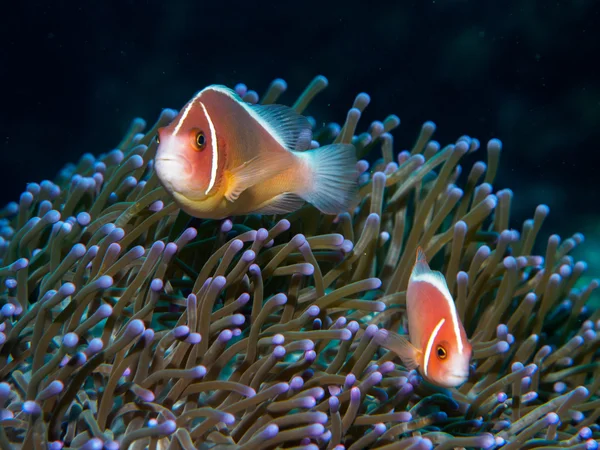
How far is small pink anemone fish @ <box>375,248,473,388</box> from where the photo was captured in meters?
1.44

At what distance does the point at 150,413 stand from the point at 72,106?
5776 millimetres

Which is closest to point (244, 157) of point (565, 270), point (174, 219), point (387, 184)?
point (174, 219)

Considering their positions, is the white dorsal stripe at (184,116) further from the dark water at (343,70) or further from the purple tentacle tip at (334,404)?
the dark water at (343,70)

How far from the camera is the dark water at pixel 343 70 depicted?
14.9 ft

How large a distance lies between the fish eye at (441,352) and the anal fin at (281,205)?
0.62 m

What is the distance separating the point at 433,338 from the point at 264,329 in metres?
0.56

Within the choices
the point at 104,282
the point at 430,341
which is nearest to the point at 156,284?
the point at 104,282

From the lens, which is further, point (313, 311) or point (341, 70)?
point (341, 70)

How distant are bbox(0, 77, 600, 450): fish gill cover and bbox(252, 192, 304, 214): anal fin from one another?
0.04 m

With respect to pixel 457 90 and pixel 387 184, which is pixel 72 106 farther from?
pixel 387 184

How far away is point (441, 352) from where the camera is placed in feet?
4.83

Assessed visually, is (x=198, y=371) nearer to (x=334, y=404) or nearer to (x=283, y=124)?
(x=334, y=404)

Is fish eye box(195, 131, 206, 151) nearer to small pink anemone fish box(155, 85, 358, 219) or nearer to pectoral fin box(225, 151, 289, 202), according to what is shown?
small pink anemone fish box(155, 85, 358, 219)

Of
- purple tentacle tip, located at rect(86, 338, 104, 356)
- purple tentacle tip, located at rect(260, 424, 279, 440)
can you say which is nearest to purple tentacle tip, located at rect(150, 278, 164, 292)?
purple tentacle tip, located at rect(86, 338, 104, 356)
